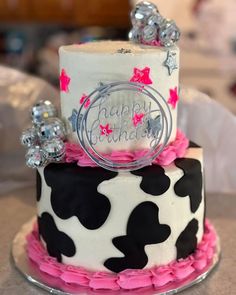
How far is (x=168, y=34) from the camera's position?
0.81m

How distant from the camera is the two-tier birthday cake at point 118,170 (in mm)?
765

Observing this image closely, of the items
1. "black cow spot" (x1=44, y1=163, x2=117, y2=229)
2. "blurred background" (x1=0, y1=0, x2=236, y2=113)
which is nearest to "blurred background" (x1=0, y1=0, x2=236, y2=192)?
"blurred background" (x1=0, y1=0, x2=236, y2=113)

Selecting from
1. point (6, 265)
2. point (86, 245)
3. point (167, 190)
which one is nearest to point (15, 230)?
point (6, 265)

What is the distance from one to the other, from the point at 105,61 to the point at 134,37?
5.1 inches

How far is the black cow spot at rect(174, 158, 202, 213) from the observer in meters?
0.80

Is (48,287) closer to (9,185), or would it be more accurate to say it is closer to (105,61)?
(105,61)

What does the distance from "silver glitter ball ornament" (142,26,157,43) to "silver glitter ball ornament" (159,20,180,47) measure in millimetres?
11

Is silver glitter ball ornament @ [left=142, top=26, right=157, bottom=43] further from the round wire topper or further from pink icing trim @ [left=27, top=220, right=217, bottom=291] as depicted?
pink icing trim @ [left=27, top=220, right=217, bottom=291]

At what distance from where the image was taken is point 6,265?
0.86 metres

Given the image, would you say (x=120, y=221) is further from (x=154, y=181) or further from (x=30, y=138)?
(x=30, y=138)

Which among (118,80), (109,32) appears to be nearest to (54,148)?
(118,80)

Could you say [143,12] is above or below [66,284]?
above

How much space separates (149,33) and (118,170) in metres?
0.23

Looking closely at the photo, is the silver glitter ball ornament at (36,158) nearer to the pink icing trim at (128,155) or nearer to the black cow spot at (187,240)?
the pink icing trim at (128,155)
